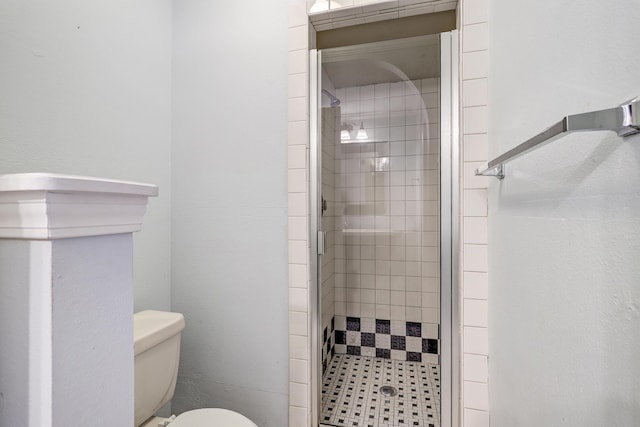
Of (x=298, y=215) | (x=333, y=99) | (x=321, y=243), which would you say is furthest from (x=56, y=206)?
(x=333, y=99)

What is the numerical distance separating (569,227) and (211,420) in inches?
46.5

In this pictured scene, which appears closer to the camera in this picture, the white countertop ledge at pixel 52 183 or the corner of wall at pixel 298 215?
the white countertop ledge at pixel 52 183

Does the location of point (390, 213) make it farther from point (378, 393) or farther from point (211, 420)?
point (211, 420)

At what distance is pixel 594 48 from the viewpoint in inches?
19.9

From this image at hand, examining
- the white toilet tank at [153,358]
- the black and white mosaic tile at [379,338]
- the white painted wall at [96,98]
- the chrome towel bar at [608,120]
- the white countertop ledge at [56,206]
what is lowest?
the black and white mosaic tile at [379,338]

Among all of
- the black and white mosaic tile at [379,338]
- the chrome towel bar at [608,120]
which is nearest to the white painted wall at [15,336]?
the chrome towel bar at [608,120]

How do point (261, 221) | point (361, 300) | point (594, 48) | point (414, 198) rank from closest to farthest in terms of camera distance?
point (594, 48)
point (261, 221)
point (414, 198)
point (361, 300)

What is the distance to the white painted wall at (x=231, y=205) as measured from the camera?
1.38 meters

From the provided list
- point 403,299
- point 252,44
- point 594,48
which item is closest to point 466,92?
point 594,48

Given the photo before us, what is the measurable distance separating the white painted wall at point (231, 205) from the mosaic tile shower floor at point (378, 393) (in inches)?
13.9

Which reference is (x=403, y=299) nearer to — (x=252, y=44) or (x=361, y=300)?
(x=361, y=300)

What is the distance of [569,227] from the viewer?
1.91ft

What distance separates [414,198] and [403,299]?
578 millimetres

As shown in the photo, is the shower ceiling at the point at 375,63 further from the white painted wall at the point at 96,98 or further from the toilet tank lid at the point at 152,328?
the toilet tank lid at the point at 152,328
